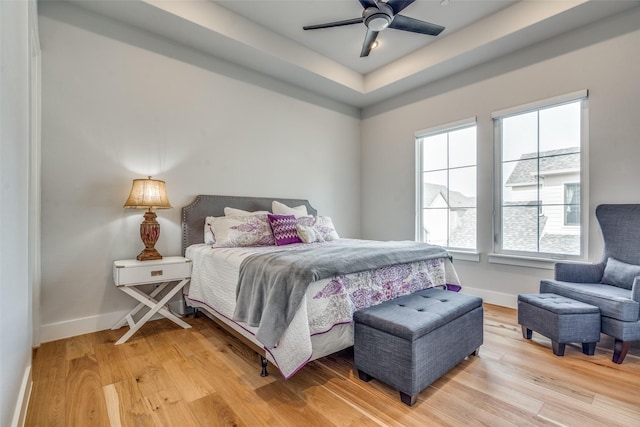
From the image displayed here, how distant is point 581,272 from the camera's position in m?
2.57

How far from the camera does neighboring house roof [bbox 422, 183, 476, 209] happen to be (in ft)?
12.5

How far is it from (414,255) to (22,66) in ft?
8.98

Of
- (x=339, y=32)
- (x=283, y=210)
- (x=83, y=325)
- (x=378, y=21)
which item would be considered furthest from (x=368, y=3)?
(x=83, y=325)

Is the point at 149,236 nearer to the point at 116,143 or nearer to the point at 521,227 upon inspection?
the point at 116,143

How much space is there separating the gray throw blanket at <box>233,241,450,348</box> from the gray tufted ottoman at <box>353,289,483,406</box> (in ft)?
1.05

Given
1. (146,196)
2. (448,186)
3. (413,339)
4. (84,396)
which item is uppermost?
(448,186)

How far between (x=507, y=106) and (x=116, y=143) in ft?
13.4

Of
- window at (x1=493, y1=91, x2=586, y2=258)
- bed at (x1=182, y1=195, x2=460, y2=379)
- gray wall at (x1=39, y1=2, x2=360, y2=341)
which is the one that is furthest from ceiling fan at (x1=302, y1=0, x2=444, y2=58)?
bed at (x1=182, y1=195, x2=460, y2=379)

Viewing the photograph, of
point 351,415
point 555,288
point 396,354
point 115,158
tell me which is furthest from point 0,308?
point 555,288

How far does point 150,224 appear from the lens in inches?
107

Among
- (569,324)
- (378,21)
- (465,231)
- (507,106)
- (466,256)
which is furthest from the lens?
(465,231)

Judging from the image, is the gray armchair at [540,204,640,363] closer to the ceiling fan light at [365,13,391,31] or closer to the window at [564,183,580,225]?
the window at [564,183,580,225]

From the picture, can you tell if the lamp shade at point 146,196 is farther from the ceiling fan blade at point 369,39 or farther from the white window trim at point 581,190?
the white window trim at point 581,190

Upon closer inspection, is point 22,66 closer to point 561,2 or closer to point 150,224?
point 150,224
